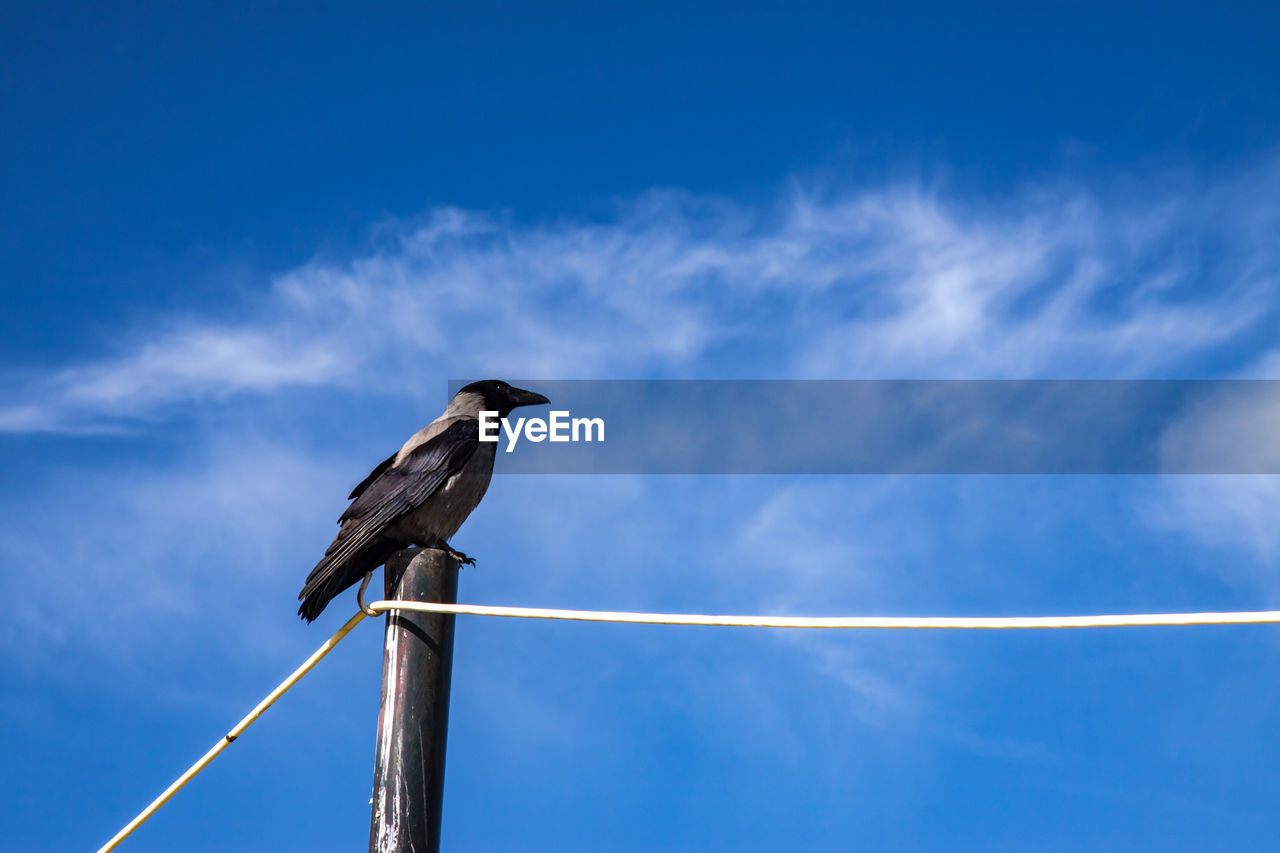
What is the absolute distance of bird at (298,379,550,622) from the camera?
4969 millimetres

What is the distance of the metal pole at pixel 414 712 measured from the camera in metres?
3.35

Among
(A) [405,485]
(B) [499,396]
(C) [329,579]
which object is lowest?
(C) [329,579]

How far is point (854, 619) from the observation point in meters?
3.36

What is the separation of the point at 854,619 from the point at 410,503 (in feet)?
9.16

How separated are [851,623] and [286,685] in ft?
7.01

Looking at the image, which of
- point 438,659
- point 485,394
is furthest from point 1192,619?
point 485,394

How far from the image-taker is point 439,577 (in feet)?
12.2

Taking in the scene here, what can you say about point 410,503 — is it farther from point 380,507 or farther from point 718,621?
point 718,621

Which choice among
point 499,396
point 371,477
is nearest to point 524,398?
point 499,396

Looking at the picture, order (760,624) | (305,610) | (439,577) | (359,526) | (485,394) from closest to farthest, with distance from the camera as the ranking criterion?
(760,624) → (439,577) → (305,610) → (359,526) → (485,394)

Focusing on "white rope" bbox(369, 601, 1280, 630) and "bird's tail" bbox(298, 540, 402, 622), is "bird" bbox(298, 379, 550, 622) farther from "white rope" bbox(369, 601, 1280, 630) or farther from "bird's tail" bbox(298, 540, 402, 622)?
"white rope" bbox(369, 601, 1280, 630)

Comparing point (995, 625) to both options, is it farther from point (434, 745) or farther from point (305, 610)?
point (305, 610)

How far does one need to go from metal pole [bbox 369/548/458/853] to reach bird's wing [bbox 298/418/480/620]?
1.24 meters

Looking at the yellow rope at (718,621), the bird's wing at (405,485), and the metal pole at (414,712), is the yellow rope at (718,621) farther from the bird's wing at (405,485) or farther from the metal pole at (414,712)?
the bird's wing at (405,485)
